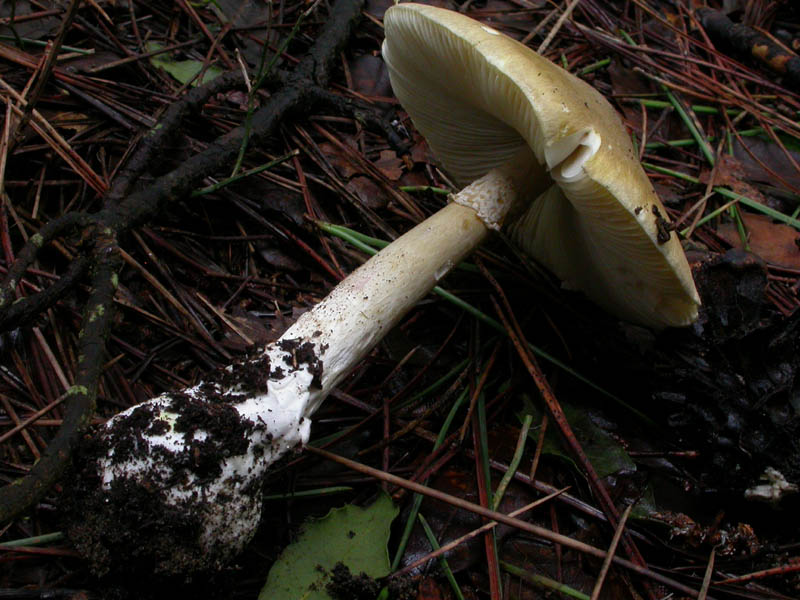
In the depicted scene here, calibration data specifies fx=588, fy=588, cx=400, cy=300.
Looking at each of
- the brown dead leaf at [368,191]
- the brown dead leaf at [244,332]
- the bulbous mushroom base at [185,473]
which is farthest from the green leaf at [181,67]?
the bulbous mushroom base at [185,473]

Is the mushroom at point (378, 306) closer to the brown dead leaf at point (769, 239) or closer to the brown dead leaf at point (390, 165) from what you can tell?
the brown dead leaf at point (390, 165)

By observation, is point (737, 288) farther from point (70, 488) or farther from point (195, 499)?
point (70, 488)

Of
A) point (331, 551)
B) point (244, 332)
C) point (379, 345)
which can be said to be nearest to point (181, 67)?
point (244, 332)

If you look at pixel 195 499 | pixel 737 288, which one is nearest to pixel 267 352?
pixel 195 499

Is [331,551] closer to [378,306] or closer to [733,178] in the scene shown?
[378,306]

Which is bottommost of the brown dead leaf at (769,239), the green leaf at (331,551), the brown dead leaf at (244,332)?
the green leaf at (331,551)

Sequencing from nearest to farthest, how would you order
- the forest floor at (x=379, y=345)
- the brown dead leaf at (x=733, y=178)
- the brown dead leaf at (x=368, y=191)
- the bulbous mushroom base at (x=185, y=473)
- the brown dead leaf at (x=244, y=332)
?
the bulbous mushroom base at (x=185, y=473) → the forest floor at (x=379, y=345) → the brown dead leaf at (x=244, y=332) → the brown dead leaf at (x=368, y=191) → the brown dead leaf at (x=733, y=178)

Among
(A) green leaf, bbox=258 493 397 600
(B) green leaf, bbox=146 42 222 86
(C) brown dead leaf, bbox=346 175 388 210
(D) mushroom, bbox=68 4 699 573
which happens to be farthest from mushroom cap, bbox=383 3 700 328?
(A) green leaf, bbox=258 493 397 600
